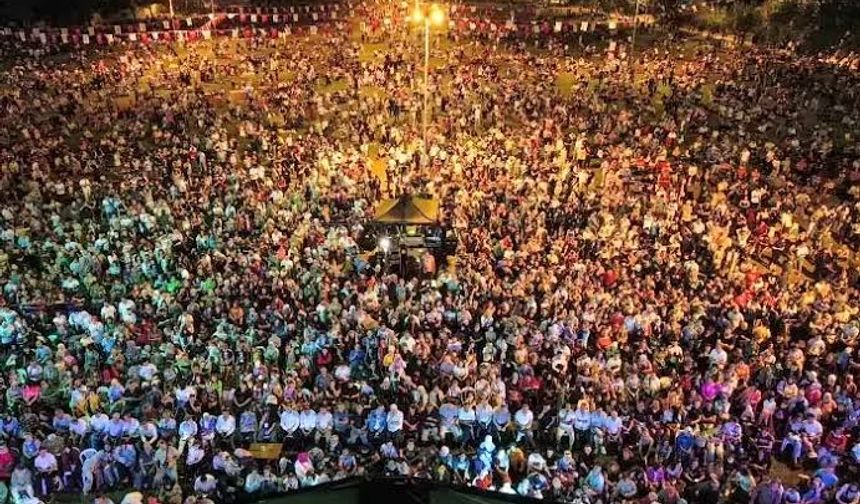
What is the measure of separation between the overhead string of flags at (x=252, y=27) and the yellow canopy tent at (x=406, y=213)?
31.3 metres

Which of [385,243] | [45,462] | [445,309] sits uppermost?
[385,243]

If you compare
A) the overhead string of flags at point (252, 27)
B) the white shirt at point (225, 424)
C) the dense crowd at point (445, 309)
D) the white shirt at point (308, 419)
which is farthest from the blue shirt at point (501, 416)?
the overhead string of flags at point (252, 27)

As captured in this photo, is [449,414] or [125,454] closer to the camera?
[125,454]

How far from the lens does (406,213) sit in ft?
61.6

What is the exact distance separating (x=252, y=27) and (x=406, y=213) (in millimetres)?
38186

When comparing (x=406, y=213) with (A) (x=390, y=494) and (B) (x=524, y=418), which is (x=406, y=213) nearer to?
(B) (x=524, y=418)

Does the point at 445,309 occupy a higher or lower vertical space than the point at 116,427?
higher

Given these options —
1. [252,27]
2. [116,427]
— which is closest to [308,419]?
[116,427]

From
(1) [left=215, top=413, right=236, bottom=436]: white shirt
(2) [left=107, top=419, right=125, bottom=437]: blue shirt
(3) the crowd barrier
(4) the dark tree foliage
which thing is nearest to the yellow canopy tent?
(1) [left=215, top=413, right=236, bottom=436]: white shirt

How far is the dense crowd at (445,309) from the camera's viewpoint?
41.3 feet

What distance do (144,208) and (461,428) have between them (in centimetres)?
1258

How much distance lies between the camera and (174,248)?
19281 mm

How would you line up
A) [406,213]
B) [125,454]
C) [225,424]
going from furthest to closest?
[406,213], [225,424], [125,454]

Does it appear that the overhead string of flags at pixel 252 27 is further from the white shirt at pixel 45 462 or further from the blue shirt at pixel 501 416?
the blue shirt at pixel 501 416
